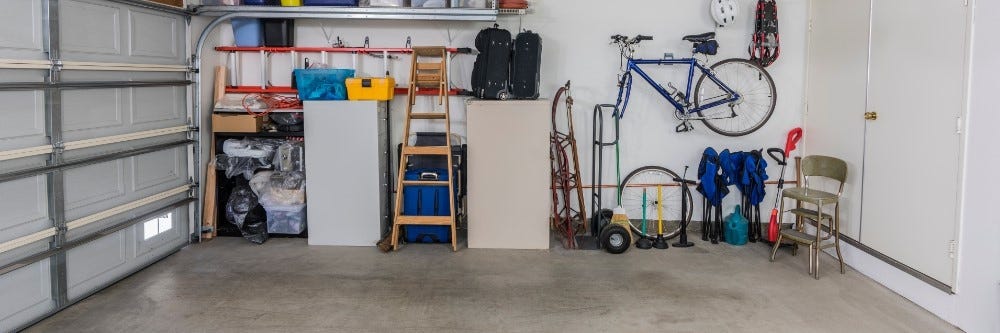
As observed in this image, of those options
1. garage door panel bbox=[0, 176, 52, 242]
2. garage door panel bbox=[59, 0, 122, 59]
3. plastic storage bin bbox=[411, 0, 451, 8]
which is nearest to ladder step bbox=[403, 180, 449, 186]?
plastic storage bin bbox=[411, 0, 451, 8]

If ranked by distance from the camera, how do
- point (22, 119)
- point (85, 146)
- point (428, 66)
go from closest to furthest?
1. point (22, 119)
2. point (85, 146)
3. point (428, 66)

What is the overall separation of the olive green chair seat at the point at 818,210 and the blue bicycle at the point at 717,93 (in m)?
0.87

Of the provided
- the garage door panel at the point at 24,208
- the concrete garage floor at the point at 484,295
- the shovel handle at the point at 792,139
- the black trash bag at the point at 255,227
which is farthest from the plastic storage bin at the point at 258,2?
the shovel handle at the point at 792,139

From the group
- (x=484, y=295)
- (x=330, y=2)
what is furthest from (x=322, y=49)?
(x=484, y=295)

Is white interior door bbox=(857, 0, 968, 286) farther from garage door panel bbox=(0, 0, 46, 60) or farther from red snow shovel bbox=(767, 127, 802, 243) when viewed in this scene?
garage door panel bbox=(0, 0, 46, 60)

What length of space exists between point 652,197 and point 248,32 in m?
3.83

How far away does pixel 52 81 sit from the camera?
4.57 meters

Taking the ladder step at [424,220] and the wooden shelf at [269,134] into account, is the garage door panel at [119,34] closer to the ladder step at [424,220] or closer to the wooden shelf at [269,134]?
the wooden shelf at [269,134]

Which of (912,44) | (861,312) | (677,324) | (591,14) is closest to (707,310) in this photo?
(677,324)

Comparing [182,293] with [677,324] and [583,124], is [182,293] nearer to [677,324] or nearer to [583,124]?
[677,324]

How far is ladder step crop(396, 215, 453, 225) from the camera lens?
6.30m

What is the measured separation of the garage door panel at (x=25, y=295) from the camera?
4.21 metres

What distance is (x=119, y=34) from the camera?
526 cm

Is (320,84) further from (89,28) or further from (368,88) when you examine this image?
(89,28)
